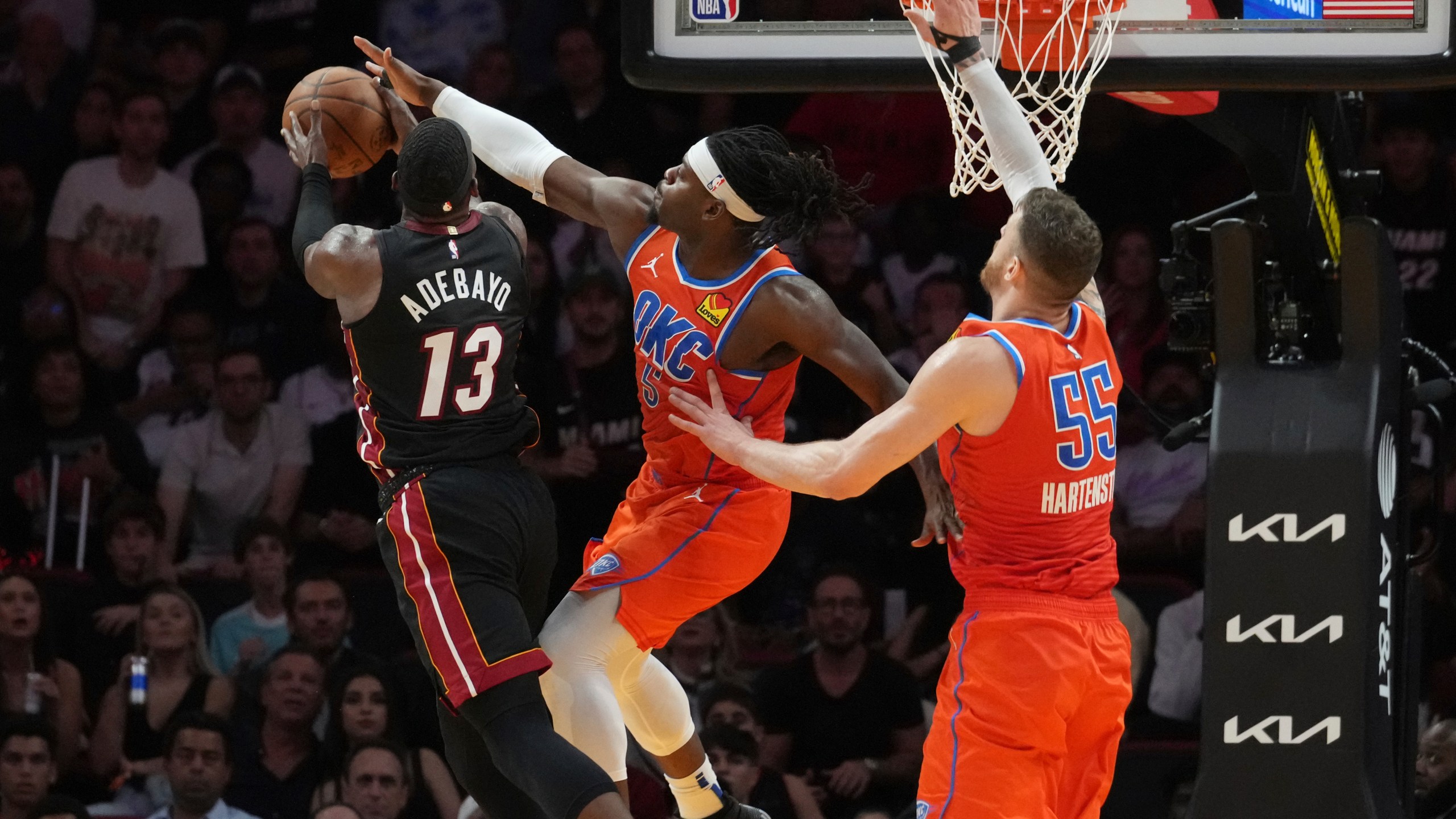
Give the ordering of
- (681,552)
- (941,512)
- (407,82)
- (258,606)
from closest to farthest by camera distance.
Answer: (941,512), (681,552), (407,82), (258,606)

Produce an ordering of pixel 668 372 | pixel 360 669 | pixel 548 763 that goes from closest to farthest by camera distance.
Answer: pixel 548 763, pixel 668 372, pixel 360 669

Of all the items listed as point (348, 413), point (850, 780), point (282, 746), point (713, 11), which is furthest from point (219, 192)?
point (713, 11)

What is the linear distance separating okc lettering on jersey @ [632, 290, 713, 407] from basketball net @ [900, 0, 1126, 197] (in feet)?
2.60

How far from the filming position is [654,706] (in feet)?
16.5

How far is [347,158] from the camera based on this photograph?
5117 mm

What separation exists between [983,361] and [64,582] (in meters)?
4.99

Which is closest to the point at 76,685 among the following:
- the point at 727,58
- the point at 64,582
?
the point at 64,582

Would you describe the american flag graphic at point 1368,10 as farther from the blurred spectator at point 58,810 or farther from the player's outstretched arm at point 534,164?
the blurred spectator at point 58,810

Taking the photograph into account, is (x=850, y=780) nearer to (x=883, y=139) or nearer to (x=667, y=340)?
(x=667, y=340)

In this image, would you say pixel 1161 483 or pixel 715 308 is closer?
pixel 715 308

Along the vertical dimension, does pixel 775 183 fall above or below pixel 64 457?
above

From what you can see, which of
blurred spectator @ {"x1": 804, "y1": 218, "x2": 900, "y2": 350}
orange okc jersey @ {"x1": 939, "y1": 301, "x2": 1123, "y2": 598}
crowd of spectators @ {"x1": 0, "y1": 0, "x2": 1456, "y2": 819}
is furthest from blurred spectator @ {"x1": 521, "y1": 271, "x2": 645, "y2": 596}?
orange okc jersey @ {"x1": 939, "y1": 301, "x2": 1123, "y2": 598}

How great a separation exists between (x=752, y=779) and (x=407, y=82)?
9.97ft

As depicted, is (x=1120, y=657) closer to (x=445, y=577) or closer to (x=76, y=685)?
(x=445, y=577)
